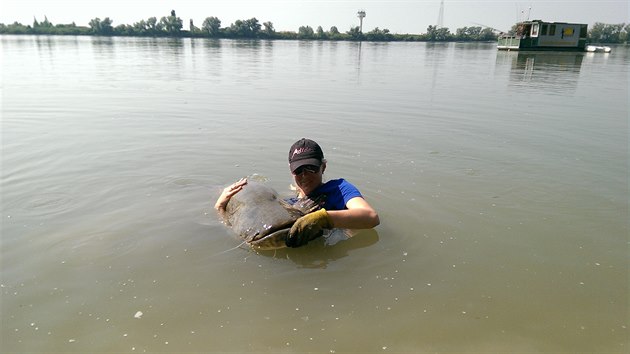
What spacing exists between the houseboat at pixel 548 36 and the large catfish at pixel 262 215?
157 ft

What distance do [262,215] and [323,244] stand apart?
692mm

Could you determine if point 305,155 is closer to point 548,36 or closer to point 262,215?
point 262,215

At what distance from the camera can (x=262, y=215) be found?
4.18 meters

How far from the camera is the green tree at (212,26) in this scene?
106m

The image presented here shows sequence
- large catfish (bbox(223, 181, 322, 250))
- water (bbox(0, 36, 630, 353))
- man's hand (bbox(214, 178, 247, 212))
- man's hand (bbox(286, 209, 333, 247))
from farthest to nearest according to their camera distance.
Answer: man's hand (bbox(214, 178, 247, 212)) → large catfish (bbox(223, 181, 322, 250)) → man's hand (bbox(286, 209, 333, 247)) → water (bbox(0, 36, 630, 353))

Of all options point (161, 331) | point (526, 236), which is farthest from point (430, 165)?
point (161, 331)

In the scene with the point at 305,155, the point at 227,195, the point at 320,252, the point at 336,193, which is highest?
the point at 305,155

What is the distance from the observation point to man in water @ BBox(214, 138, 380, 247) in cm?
388

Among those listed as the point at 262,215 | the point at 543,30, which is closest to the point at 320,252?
the point at 262,215

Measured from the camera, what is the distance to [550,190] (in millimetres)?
5930

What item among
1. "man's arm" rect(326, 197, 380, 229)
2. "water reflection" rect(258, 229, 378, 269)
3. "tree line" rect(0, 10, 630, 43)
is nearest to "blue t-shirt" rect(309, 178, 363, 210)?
"man's arm" rect(326, 197, 380, 229)

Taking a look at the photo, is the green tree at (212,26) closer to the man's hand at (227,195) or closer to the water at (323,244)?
the water at (323,244)

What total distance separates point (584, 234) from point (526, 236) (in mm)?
630

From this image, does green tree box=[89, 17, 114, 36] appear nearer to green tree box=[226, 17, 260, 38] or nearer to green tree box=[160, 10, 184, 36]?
green tree box=[160, 10, 184, 36]
